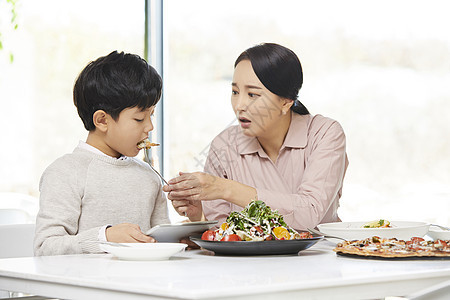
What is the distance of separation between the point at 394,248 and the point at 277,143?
103cm

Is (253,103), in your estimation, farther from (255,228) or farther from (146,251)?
(146,251)

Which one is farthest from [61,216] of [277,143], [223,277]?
[277,143]

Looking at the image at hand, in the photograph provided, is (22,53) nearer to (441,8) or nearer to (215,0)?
(215,0)

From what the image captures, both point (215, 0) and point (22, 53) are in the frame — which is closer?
point (22, 53)

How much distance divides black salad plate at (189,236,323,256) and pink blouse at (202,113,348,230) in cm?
53

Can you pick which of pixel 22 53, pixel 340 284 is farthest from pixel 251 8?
pixel 340 284

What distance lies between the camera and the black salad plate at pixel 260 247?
148 centimetres

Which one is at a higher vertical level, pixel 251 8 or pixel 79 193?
pixel 251 8

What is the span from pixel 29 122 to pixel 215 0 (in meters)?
1.38

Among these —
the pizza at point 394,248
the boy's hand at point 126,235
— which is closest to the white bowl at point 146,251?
the boy's hand at point 126,235

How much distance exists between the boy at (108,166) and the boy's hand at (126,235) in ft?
0.36

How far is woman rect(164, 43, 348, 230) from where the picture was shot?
7.22 feet

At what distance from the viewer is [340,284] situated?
3.61ft

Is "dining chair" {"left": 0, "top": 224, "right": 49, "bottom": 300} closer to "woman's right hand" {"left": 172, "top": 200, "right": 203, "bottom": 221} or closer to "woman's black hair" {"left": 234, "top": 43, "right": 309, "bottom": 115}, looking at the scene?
"woman's right hand" {"left": 172, "top": 200, "right": 203, "bottom": 221}
